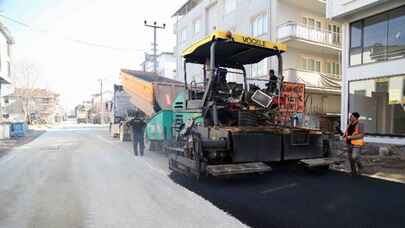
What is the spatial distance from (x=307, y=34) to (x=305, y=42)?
54cm

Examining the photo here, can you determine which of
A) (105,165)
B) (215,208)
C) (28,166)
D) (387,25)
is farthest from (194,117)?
(387,25)

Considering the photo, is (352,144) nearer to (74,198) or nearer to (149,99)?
(74,198)

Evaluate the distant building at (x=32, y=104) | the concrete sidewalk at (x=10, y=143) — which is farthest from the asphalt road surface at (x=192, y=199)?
the distant building at (x=32, y=104)

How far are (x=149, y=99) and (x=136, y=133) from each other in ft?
5.75

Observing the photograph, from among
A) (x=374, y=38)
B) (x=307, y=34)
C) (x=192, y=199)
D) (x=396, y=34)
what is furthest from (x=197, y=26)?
(x=192, y=199)

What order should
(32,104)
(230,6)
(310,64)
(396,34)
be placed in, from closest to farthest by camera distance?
(396,34) < (310,64) < (230,6) < (32,104)

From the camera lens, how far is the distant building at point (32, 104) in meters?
39.4

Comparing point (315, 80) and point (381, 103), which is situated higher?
point (315, 80)

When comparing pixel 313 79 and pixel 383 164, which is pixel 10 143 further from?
pixel 313 79

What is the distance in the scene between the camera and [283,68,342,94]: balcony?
16234mm

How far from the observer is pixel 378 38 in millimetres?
11492

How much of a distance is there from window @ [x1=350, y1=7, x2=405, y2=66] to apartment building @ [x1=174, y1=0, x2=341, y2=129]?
4203 mm

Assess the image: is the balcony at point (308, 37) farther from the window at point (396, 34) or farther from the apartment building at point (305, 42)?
the window at point (396, 34)

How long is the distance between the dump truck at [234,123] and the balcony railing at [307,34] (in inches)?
406
